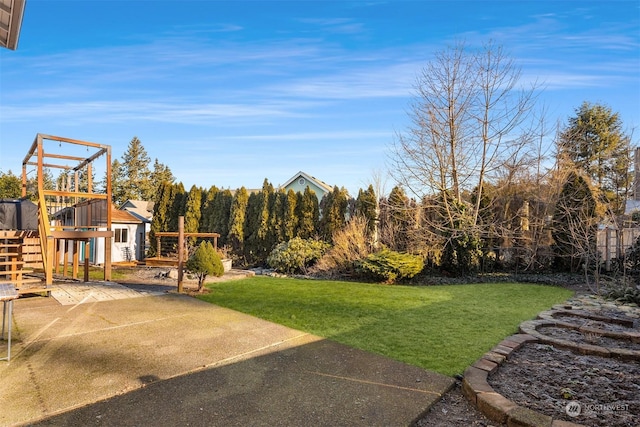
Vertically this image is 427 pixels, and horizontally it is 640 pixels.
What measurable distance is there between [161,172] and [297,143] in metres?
29.2

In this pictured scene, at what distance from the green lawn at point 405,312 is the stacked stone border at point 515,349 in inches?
7.7

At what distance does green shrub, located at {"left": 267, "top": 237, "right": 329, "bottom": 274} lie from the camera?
11656 mm

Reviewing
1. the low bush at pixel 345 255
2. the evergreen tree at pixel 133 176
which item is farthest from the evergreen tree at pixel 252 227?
the evergreen tree at pixel 133 176

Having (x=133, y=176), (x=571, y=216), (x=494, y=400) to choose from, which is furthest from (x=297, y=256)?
(x=133, y=176)

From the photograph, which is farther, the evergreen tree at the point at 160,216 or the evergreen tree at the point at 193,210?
the evergreen tree at the point at 160,216

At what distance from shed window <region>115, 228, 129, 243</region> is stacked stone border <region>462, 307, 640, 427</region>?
1596 cm

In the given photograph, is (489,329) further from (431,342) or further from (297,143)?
(297,143)

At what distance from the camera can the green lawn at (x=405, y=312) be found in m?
4.14

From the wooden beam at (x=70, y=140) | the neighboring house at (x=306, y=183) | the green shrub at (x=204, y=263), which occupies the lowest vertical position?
the green shrub at (x=204, y=263)

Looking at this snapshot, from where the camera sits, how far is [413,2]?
8.09 m

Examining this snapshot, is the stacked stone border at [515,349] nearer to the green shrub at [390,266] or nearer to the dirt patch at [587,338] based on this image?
the dirt patch at [587,338]

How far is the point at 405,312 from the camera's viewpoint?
5973mm

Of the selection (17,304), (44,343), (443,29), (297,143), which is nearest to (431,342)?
(44,343)

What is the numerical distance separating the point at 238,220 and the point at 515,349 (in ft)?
40.0
